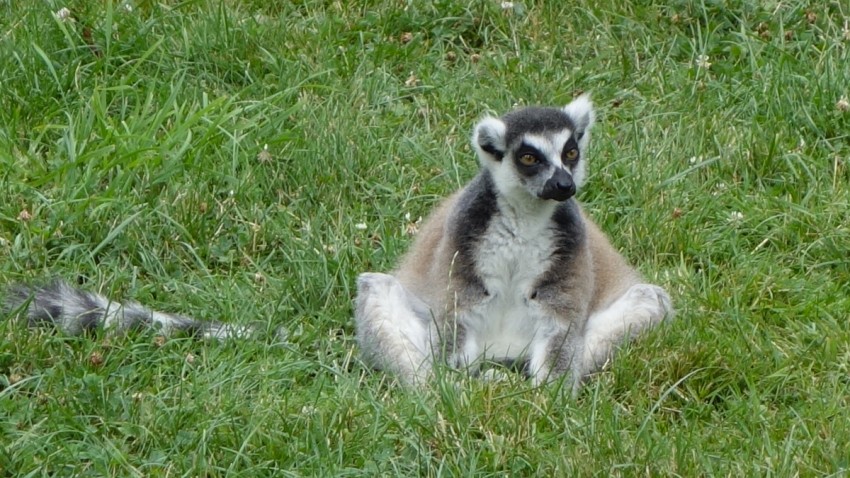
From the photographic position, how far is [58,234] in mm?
6828

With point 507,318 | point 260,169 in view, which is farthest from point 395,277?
point 260,169

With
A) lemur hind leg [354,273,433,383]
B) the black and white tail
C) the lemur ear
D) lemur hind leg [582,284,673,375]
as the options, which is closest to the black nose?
the lemur ear

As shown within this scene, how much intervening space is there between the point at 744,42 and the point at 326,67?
2457 mm

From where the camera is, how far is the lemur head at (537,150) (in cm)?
600

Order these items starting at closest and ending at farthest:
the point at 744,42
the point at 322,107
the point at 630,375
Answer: the point at 630,375, the point at 322,107, the point at 744,42

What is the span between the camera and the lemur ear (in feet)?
20.5

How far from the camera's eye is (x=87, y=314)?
6035 mm

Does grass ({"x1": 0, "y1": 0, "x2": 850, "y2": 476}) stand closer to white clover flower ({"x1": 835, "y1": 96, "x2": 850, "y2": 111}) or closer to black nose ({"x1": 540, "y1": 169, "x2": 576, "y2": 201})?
white clover flower ({"x1": 835, "y1": 96, "x2": 850, "y2": 111})

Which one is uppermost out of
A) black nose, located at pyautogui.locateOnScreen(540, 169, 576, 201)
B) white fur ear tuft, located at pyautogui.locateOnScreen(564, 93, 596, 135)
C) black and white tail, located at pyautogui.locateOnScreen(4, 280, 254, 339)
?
white fur ear tuft, located at pyautogui.locateOnScreen(564, 93, 596, 135)

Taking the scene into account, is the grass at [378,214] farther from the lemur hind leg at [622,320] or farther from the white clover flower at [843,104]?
the lemur hind leg at [622,320]

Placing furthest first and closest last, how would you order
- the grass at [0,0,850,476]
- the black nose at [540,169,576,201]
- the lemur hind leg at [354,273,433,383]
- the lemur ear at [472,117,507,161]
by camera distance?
the lemur ear at [472,117,507,161] → the lemur hind leg at [354,273,433,383] → the black nose at [540,169,576,201] → the grass at [0,0,850,476]

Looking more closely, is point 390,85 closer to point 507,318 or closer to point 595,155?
point 595,155

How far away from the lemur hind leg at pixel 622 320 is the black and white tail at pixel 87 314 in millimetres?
1471

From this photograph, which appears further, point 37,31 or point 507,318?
point 37,31
